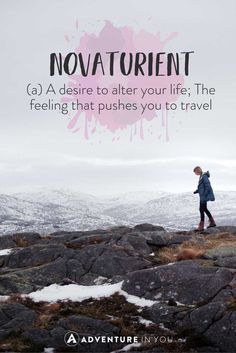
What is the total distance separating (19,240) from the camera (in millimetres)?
Result: 31719

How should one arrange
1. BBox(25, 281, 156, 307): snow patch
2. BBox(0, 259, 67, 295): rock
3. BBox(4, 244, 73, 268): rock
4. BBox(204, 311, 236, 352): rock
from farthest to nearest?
1. BBox(4, 244, 73, 268): rock
2. BBox(0, 259, 67, 295): rock
3. BBox(25, 281, 156, 307): snow patch
4. BBox(204, 311, 236, 352): rock

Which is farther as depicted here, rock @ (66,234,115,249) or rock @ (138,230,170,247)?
rock @ (66,234,115,249)

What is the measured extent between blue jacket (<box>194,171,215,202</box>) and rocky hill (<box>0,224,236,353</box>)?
138 inches

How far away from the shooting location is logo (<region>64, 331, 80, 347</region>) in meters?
17.2

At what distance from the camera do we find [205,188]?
104 feet

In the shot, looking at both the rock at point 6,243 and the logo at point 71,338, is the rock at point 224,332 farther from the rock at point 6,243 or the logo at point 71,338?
the rock at point 6,243

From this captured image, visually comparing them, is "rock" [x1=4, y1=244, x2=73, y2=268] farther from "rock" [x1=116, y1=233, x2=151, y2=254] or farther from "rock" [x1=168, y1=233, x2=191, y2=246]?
"rock" [x1=168, y1=233, x2=191, y2=246]

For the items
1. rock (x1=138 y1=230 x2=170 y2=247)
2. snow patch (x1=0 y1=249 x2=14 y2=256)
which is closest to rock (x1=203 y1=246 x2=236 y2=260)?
rock (x1=138 y1=230 x2=170 y2=247)

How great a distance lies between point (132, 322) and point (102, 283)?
4392mm

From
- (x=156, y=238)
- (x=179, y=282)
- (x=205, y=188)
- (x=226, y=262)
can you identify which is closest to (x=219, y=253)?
(x=226, y=262)

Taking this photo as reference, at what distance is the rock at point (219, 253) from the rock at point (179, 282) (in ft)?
6.35

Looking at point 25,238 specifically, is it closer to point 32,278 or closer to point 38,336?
point 32,278

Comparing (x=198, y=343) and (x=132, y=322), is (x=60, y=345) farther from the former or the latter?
(x=198, y=343)

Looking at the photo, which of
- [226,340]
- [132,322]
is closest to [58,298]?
[132,322]
